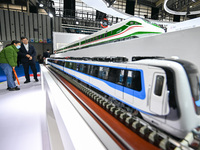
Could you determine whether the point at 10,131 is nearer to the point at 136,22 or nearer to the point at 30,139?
the point at 30,139

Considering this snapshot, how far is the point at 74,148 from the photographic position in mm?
917

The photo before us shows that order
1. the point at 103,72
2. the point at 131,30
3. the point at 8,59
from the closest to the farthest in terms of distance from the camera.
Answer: the point at 103,72
the point at 131,30
the point at 8,59

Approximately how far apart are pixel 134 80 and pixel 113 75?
1.69ft

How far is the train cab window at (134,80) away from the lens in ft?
4.27

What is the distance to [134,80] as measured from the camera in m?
1.37

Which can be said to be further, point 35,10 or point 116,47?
point 35,10

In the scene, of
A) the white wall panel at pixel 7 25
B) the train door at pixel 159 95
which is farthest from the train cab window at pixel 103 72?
the white wall panel at pixel 7 25

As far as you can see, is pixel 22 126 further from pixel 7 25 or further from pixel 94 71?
pixel 7 25

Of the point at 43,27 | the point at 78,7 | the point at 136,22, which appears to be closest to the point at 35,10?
the point at 43,27

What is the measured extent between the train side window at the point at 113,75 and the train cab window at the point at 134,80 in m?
0.27

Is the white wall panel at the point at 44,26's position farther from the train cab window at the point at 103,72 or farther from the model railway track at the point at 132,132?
the model railway track at the point at 132,132

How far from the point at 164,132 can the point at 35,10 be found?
2203 cm

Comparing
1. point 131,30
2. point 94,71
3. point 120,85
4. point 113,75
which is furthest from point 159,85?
point 131,30

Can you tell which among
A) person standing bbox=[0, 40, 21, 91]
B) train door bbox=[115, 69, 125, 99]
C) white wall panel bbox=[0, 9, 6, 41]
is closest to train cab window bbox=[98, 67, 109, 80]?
train door bbox=[115, 69, 125, 99]
